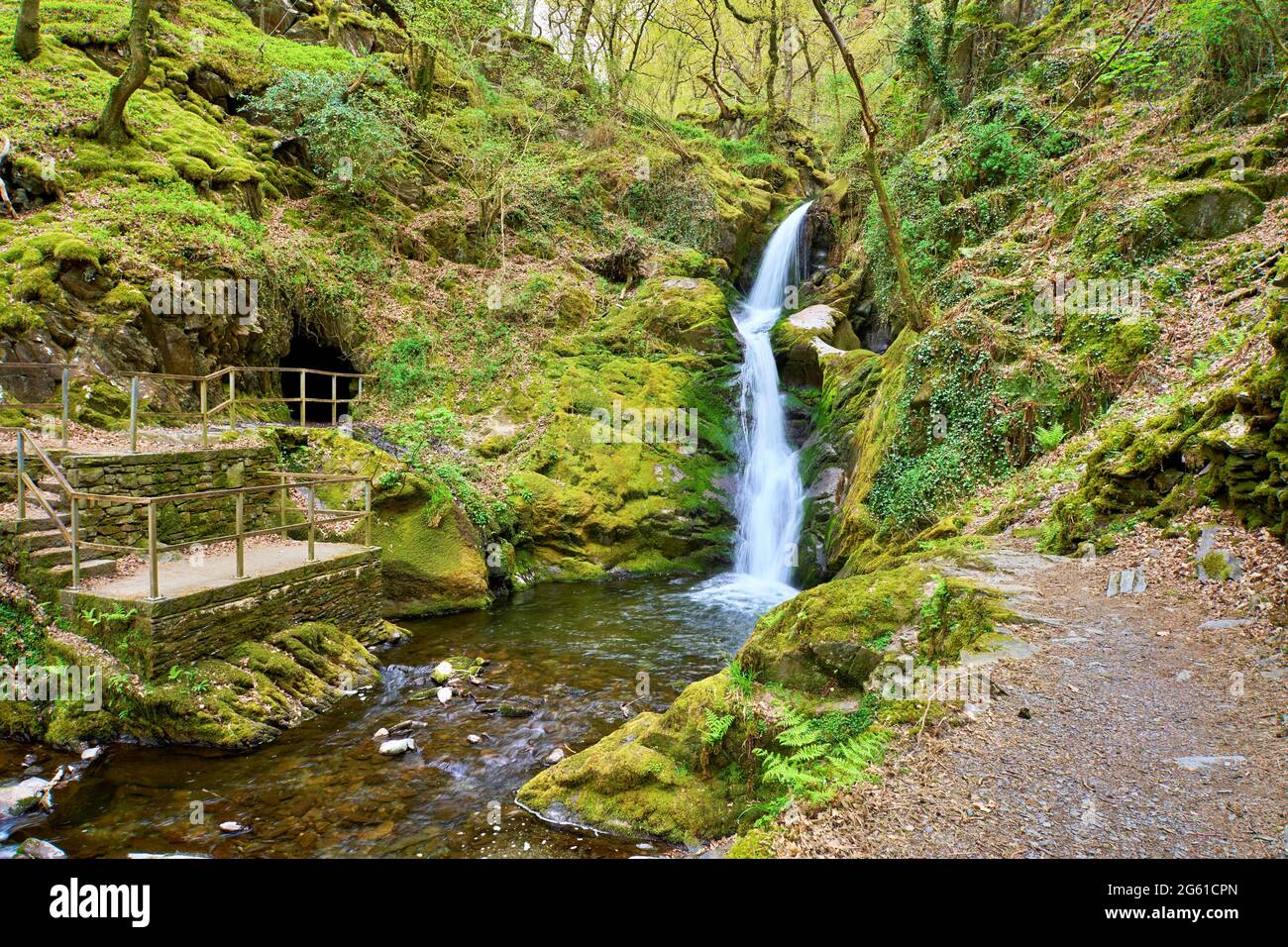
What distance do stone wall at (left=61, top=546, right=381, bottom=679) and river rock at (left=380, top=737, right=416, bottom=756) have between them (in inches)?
87.2

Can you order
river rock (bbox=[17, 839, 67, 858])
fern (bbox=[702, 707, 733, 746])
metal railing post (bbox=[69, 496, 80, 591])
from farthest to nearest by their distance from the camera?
metal railing post (bbox=[69, 496, 80, 591])
fern (bbox=[702, 707, 733, 746])
river rock (bbox=[17, 839, 67, 858])

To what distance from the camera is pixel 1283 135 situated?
8.71 m

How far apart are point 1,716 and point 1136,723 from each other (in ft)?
30.2

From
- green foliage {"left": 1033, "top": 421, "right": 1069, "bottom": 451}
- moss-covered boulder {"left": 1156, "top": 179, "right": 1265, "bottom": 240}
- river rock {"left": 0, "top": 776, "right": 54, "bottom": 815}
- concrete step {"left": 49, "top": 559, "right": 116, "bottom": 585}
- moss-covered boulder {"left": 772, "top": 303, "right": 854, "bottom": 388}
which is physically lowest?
river rock {"left": 0, "top": 776, "right": 54, "bottom": 815}

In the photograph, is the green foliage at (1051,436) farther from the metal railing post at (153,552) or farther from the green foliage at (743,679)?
the metal railing post at (153,552)

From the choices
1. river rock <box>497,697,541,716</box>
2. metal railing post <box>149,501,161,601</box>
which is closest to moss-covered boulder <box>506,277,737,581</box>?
river rock <box>497,697,541,716</box>

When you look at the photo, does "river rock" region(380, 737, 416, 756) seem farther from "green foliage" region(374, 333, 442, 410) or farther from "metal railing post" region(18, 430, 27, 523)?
"green foliage" region(374, 333, 442, 410)

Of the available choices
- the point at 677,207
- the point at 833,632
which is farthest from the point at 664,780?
the point at 677,207

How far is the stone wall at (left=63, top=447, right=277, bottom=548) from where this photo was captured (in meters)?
7.69

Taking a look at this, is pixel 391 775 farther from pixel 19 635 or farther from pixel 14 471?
pixel 14 471

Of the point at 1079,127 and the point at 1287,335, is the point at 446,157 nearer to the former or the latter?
the point at 1079,127

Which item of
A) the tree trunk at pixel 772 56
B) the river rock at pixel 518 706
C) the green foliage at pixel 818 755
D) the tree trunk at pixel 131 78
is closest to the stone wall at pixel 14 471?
the river rock at pixel 518 706

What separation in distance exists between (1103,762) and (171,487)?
1040cm

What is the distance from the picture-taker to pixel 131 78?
11.5 metres
